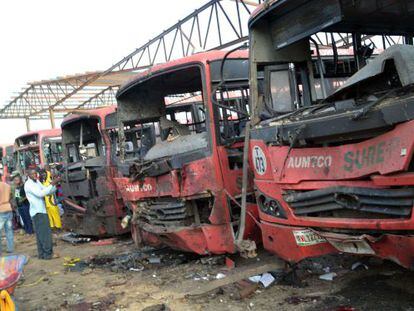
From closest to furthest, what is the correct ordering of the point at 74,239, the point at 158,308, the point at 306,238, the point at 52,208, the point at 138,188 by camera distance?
the point at 306,238 → the point at 158,308 → the point at 138,188 → the point at 74,239 → the point at 52,208

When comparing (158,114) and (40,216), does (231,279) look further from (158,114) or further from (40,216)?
(40,216)

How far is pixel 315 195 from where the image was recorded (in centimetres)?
328

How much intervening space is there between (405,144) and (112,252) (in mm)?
5580

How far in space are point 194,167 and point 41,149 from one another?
873cm

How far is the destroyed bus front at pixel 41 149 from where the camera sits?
12330mm

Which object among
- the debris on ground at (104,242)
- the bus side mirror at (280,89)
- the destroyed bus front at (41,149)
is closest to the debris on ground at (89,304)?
the bus side mirror at (280,89)

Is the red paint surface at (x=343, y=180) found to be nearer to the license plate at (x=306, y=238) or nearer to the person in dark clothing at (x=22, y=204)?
the license plate at (x=306, y=238)

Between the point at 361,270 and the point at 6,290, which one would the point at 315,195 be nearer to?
the point at 361,270

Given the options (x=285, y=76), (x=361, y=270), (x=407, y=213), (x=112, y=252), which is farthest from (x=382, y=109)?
(x=112, y=252)

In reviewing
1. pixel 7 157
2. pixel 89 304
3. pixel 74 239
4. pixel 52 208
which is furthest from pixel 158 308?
pixel 7 157

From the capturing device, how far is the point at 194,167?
493cm

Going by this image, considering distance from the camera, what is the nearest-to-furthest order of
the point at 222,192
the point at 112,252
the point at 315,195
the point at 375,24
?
the point at 315,195 < the point at 375,24 < the point at 222,192 < the point at 112,252

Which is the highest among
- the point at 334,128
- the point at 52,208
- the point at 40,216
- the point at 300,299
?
the point at 334,128

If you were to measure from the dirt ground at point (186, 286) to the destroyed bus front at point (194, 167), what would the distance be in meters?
0.41
